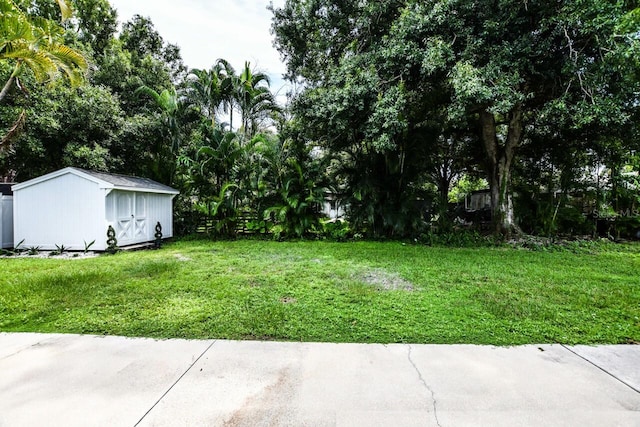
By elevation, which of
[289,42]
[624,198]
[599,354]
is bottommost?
[599,354]

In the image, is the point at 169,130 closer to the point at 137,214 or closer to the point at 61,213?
the point at 137,214

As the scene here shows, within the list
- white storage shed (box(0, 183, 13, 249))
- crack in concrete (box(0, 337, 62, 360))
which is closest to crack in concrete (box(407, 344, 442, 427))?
crack in concrete (box(0, 337, 62, 360))

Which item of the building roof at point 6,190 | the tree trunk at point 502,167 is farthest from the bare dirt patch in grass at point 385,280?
the building roof at point 6,190

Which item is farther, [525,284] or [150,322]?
[525,284]

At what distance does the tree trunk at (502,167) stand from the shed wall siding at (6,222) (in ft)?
47.3

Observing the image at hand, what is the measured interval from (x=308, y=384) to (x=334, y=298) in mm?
1953

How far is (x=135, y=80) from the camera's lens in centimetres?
1337

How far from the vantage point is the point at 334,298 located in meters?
4.14

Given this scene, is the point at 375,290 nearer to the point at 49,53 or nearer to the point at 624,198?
the point at 49,53

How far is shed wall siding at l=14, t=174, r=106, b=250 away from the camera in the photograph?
26.1ft

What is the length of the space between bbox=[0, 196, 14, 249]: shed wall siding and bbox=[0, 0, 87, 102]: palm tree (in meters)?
4.52

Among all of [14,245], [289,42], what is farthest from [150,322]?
[289,42]

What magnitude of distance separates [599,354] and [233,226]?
9817 millimetres

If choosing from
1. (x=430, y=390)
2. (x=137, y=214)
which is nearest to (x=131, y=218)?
(x=137, y=214)
